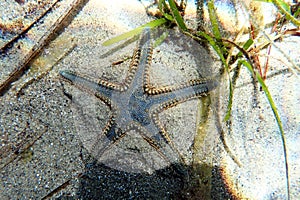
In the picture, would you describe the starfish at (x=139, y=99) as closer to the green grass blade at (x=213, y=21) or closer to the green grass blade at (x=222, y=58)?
the green grass blade at (x=222, y=58)

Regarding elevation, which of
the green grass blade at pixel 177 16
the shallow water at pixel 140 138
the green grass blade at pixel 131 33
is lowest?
the shallow water at pixel 140 138

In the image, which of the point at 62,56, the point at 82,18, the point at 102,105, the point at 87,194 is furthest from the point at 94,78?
the point at 87,194

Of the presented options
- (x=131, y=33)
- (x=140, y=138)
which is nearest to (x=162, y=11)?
(x=131, y=33)

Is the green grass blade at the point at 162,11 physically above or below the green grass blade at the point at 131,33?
above

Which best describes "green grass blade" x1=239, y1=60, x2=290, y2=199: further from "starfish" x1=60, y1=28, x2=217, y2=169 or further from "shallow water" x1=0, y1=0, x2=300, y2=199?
"starfish" x1=60, y1=28, x2=217, y2=169

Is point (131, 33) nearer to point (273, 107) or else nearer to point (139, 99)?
point (139, 99)

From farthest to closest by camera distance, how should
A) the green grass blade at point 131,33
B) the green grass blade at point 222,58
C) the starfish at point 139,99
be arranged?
the green grass blade at point 131,33, the green grass blade at point 222,58, the starfish at point 139,99

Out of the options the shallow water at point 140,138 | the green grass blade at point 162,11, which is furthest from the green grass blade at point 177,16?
the shallow water at point 140,138

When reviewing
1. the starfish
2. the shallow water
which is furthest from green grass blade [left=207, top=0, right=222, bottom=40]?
the starfish
